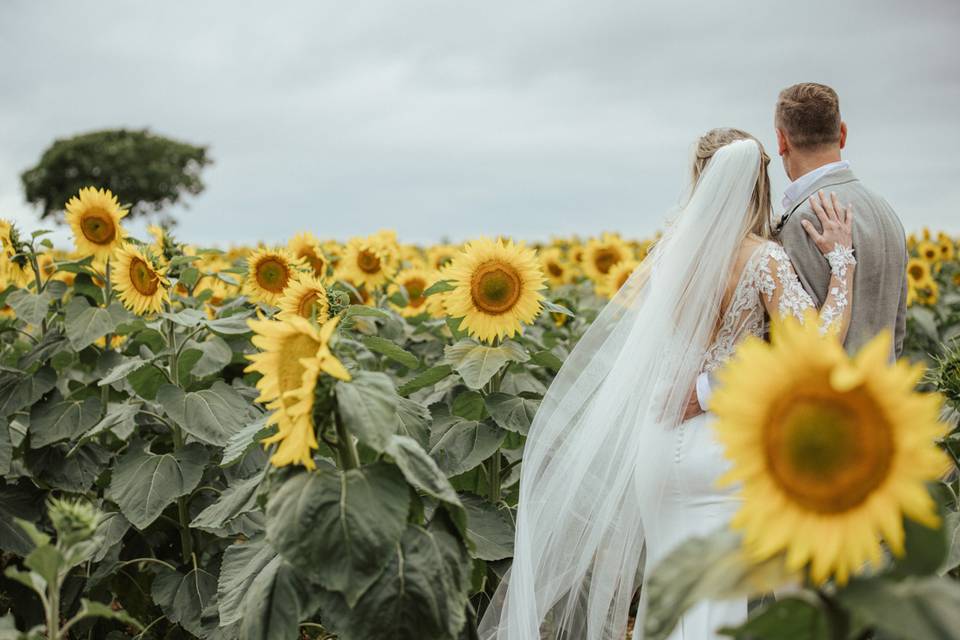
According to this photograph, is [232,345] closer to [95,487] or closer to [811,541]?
[95,487]

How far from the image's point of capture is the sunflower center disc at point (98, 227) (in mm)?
3972

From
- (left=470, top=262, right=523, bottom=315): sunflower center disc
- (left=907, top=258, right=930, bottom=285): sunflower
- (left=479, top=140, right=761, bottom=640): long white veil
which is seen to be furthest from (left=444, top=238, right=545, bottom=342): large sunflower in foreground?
(left=907, top=258, right=930, bottom=285): sunflower

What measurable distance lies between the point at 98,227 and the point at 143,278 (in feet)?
1.58

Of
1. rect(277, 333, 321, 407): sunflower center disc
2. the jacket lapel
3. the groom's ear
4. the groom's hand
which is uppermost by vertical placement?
the groom's ear

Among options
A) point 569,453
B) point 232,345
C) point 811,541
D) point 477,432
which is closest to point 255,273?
point 232,345

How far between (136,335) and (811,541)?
322 centimetres

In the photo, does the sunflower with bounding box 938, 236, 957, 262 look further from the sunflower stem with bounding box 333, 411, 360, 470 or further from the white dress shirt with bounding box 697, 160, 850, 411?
the sunflower stem with bounding box 333, 411, 360, 470

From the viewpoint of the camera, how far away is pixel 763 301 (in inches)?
116

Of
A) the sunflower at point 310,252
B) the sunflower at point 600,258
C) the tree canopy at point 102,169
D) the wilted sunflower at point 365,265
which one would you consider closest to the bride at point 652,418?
the sunflower at point 310,252

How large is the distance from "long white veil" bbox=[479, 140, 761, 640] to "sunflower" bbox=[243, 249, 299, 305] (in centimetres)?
157

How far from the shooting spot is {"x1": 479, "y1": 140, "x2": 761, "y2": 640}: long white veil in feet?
9.96

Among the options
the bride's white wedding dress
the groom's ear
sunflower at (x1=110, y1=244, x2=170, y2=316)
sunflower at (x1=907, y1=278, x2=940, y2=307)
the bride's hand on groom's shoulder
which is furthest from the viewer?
sunflower at (x1=907, y1=278, x2=940, y2=307)

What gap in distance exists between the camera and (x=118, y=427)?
3.28m

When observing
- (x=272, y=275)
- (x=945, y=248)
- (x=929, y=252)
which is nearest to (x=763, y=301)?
(x=272, y=275)
